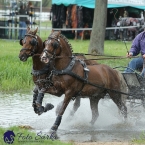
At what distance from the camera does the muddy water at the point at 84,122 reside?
33.9 feet

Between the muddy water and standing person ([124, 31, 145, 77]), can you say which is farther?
standing person ([124, 31, 145, 77])

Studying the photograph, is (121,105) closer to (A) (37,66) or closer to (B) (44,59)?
(A) (37,66)

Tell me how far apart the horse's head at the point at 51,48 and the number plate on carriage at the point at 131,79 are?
203cm

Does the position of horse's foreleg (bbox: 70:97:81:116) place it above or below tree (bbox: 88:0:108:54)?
below

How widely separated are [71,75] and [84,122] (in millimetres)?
1561

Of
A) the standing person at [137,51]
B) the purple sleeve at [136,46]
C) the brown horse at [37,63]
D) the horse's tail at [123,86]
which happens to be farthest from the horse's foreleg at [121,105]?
the brown horse at [37,63]

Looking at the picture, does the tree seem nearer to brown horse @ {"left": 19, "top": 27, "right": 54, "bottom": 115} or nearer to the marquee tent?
the marquee tent

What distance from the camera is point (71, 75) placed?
411 inches

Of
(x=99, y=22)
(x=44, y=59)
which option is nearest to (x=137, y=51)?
(x=44, y=59)

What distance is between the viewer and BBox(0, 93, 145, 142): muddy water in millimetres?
10336

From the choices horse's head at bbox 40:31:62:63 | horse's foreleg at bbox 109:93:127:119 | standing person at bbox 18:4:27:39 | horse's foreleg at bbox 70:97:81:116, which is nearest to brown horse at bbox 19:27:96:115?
horse's head at bbox 40:31:62:63

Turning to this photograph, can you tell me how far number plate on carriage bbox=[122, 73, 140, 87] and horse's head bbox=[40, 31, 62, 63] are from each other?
2.03 metres

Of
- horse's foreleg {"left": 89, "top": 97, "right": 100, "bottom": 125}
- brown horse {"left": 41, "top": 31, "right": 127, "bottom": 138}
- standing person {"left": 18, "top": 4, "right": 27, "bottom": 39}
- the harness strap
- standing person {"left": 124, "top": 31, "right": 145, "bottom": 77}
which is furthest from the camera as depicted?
standing person {"left": 18, "top": 4, "right": 27, "bottom": 39}

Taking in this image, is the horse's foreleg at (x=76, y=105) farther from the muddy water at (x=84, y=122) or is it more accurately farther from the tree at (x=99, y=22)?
the tree at (x=99, y=22)
